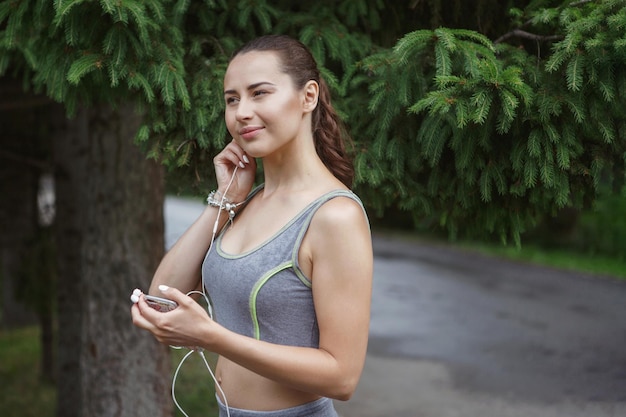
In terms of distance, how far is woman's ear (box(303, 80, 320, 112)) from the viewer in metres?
2.25

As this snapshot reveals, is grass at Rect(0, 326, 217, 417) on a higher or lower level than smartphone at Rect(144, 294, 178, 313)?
lower

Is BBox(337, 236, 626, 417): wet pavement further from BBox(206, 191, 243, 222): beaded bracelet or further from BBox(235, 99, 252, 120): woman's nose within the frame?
BBox(235, 99, 252, 120): woman's nose

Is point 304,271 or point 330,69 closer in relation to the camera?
point 304,271

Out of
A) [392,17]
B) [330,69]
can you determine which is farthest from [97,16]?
[392,17]

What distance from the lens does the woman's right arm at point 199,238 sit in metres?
2.45

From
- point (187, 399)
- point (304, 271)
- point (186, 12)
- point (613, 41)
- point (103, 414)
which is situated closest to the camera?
point (304, 271)

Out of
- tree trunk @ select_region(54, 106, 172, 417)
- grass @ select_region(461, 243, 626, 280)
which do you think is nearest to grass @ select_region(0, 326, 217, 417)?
tree trunk @ select_region(54, 106, 172, 417)

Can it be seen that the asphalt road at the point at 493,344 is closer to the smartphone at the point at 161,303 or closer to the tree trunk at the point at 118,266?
the tree trunk at the point at 118,266

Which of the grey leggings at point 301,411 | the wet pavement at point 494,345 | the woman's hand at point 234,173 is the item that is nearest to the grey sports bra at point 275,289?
the grey leggings at point 301,411

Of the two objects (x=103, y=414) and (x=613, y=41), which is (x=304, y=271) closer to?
(x=613, y=41)

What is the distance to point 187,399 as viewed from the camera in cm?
818

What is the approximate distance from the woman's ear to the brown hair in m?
0.01

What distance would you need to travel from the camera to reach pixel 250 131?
7.22 feet

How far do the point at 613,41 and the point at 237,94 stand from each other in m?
1.49
